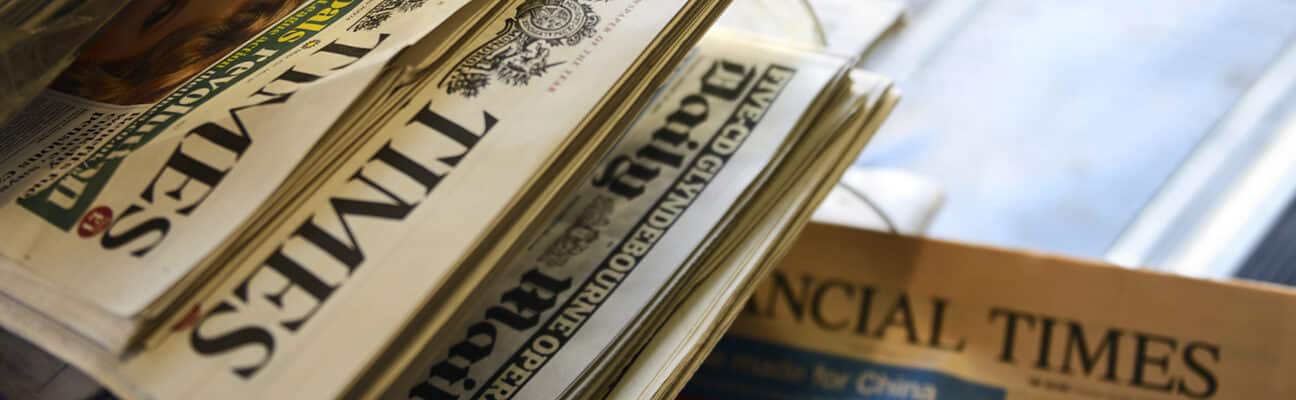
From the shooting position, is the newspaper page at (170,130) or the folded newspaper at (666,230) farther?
the folded newspaper at (666,230)

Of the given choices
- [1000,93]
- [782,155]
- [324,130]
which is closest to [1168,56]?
[1000,93]

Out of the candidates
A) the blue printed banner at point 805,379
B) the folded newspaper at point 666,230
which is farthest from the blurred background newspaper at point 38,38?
the blue printed banner at point 805,379

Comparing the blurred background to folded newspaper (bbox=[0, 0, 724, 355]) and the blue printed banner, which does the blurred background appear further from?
folded newspaper (bbox=[0, 0, 724, 355])

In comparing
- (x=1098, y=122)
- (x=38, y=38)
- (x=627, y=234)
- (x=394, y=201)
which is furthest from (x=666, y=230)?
(x=1098, y=122)

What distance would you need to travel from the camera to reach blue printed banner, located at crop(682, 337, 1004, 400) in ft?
2.23

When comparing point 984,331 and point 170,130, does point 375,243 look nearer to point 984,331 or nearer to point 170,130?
point 170,130

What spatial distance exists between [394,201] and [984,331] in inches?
16.5

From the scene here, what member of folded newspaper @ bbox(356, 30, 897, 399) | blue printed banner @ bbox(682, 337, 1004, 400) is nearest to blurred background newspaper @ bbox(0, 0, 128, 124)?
folded newspaper @ bbox(356, 30, 897, 399)

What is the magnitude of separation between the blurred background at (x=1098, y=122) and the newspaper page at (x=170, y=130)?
1.17 feet

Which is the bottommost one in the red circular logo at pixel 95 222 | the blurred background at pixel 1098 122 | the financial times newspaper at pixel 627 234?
the red circular logo at pixel 95 222

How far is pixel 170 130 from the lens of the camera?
46cm

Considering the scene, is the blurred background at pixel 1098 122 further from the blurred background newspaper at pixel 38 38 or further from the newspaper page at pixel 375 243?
the blurred background newspaper at pixel 38 38

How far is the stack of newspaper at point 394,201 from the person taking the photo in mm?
387

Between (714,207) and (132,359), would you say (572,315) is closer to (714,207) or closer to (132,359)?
(714,207)
